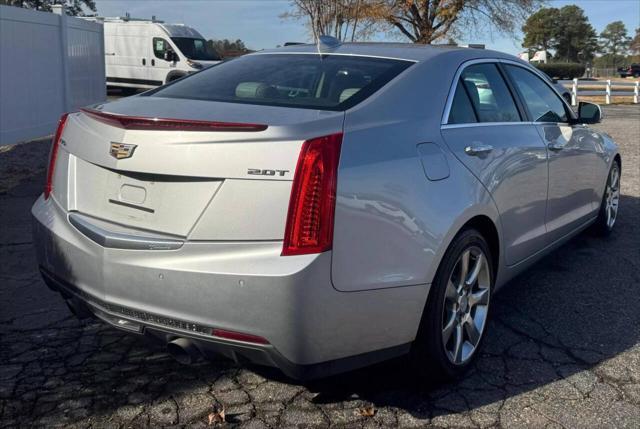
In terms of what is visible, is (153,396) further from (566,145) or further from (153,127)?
(566,145)

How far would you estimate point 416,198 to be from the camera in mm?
3125

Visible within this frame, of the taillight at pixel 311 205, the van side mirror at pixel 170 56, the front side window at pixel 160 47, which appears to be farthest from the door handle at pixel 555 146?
the front side window at pixel 160 47

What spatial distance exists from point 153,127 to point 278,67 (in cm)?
117

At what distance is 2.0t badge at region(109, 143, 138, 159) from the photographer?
3.00m

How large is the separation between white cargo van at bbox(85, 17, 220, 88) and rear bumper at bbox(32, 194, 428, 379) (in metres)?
22.3

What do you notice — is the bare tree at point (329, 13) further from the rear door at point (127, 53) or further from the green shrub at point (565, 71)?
the green shrub at point (565, 71)

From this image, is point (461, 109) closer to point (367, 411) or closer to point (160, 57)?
point (367, 411)

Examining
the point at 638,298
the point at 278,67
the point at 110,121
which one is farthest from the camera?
the point at 638,298

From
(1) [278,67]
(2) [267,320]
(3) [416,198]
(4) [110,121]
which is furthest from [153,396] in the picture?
(1) [278,67]

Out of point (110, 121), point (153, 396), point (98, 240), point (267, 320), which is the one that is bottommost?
point (153, 396)

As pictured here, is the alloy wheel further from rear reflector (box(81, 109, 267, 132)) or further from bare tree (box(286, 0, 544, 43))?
bare tree (box(286, 0, 544, 43))

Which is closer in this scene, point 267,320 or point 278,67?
point 267,320

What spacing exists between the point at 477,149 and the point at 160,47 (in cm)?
2323

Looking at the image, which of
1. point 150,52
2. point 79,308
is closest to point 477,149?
point 79,308
